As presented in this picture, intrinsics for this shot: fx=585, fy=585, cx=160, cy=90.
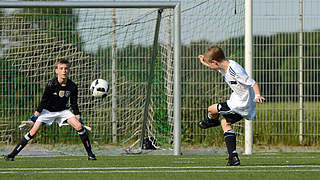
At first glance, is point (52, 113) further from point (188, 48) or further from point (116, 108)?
point (188, 48)

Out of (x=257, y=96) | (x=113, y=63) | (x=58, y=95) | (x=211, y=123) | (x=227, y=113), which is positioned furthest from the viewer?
(x=113, y=63)

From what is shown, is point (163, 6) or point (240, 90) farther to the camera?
point (163, 6)

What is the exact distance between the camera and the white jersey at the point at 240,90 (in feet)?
23.4

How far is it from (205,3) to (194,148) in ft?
9.38

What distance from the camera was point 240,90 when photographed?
729cm

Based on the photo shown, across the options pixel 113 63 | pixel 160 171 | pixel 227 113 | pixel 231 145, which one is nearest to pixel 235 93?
pixel 227 113

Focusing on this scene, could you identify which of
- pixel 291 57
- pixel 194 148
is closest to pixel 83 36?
pixel 194 148

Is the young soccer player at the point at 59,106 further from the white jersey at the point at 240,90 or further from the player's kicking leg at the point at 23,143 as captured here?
the white jersey at the point at 240,90

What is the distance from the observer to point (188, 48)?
11523 millimetres

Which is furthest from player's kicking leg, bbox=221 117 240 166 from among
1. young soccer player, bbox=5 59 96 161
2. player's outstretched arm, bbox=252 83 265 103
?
young soccer player, bbox=5 59 96 161

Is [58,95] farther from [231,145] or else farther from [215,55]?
[231,145]

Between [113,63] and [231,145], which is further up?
[113,63]

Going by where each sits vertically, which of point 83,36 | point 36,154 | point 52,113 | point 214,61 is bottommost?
point 36,154

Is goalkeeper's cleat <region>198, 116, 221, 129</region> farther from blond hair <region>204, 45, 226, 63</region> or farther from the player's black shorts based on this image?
blond hair <region>204, 45, 226, 63</region>
